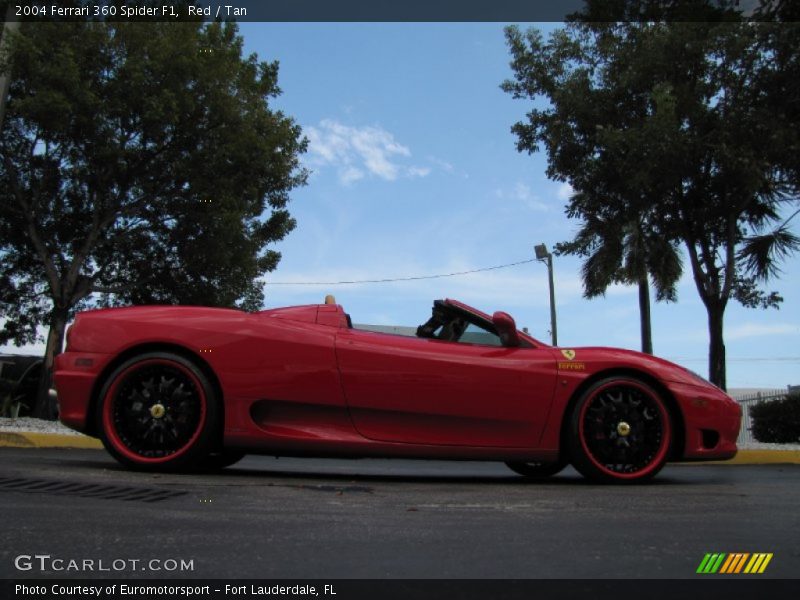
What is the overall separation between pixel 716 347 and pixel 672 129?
4118 mm

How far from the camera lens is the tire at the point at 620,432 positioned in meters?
4.31

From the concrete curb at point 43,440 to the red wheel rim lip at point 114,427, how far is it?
9.92 ft

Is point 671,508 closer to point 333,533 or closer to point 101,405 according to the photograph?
point 333,533

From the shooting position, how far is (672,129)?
1099 cm

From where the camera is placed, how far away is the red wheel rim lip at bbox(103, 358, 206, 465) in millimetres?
4207

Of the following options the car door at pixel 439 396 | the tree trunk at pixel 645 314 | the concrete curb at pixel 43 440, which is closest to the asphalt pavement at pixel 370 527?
the car door at pixel 439 396

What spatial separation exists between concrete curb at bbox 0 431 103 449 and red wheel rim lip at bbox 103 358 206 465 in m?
3.03

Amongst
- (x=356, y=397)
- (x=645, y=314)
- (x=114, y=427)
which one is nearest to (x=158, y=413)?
(x=114, y=427)

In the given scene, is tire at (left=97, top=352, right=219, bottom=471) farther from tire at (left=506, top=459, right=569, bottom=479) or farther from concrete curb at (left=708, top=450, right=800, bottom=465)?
concrete curb at (left=708, top=450, right=800, bottom=465)

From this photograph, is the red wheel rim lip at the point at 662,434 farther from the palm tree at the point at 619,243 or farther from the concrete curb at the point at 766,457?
the palm tree at the point at 619,243

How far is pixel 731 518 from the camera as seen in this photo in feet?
10.3

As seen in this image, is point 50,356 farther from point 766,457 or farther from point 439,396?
point 766,457

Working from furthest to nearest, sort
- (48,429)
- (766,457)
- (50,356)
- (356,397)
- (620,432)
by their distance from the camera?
(50,356)
(48,429)
(766,457)
(620,432)
(356,397)
